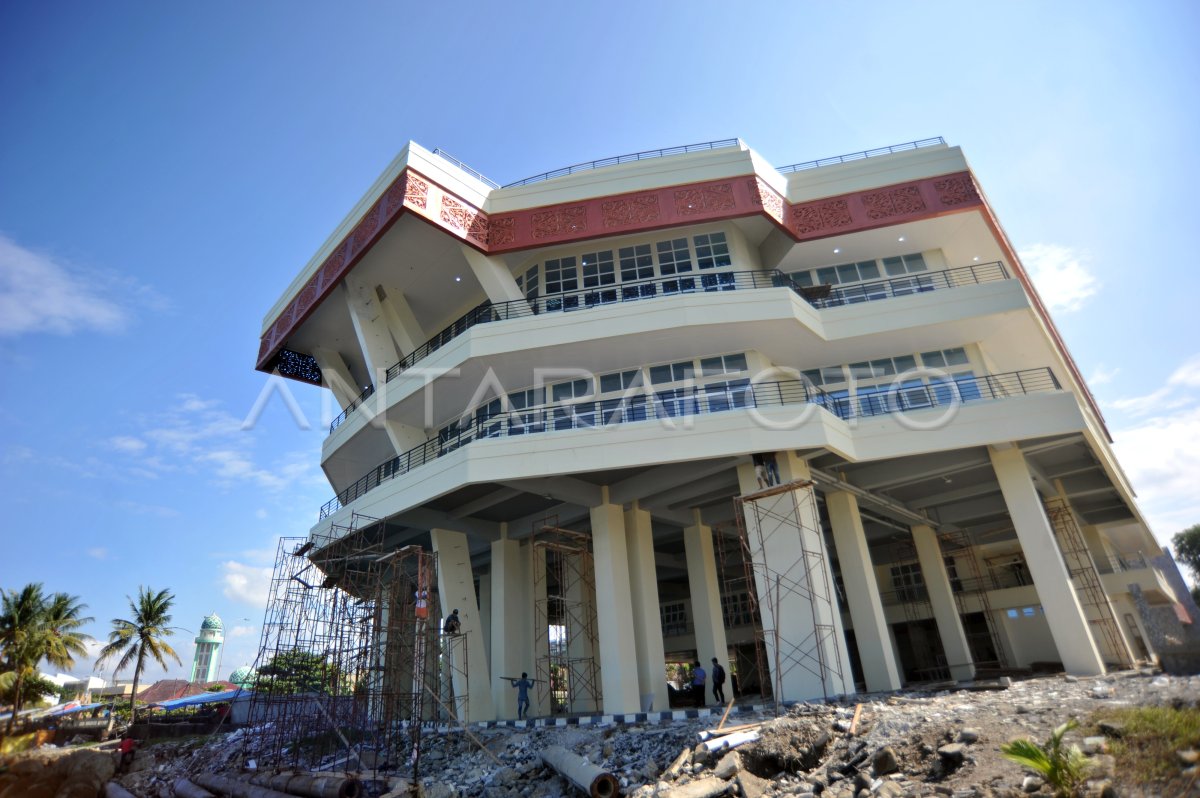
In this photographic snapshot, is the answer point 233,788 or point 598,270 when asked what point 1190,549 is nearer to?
point 598,270

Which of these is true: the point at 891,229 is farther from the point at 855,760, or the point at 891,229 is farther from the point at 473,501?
the point at 855,760

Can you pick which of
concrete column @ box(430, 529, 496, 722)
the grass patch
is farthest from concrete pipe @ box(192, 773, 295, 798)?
the grass patch

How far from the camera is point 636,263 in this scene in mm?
19891

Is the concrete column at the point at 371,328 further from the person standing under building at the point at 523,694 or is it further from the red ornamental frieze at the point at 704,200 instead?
the red ornamental frieze at the point at 704,200

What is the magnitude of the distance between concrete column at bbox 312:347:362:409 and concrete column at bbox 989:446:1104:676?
21.8 m

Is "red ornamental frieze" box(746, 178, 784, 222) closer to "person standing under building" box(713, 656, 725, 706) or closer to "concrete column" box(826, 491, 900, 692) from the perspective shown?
"concrete column" box(826, 491, 900, 692)

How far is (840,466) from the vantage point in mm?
17906

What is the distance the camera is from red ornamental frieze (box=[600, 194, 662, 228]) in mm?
19016

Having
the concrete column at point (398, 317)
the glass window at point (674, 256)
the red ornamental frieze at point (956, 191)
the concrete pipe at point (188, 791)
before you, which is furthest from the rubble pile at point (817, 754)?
the red ornamental frieze at point (956, 191)

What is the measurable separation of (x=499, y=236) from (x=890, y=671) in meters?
15.6

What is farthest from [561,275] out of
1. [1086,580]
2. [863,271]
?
[1086,580]

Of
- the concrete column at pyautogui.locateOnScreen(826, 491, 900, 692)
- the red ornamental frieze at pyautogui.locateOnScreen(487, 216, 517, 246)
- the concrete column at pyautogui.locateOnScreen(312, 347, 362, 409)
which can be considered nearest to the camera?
the concrete column at pyautogui.locateOnScreen(826, 491, 900, 692)

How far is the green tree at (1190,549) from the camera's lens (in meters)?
49.1

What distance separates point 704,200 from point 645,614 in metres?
11.7
